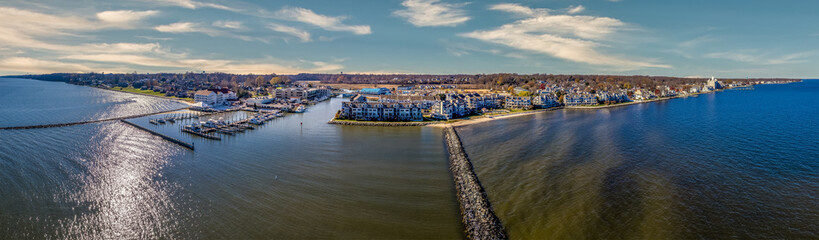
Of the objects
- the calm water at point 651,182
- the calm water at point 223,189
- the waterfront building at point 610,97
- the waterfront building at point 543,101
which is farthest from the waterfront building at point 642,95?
the calm water at point 223,189

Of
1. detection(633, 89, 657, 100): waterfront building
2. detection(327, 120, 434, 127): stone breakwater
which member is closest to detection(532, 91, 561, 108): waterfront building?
detection(327, 120, 434, 127): stone breakwater

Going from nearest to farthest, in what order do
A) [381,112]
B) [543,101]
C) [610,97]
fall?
[381,112]
[543,101]
[610,97]

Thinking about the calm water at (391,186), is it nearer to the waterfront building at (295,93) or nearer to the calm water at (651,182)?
the calm water at (651,182)

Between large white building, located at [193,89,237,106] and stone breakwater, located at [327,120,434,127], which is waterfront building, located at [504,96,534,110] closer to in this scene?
stone breakwater, located at [327,120,434,127]

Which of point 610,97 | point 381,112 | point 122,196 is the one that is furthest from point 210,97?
point 610,97

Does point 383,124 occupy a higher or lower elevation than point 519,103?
lower

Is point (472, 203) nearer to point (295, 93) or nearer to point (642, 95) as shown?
point (295, 93)

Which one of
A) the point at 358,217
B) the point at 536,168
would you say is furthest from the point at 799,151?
the point at 358,217
